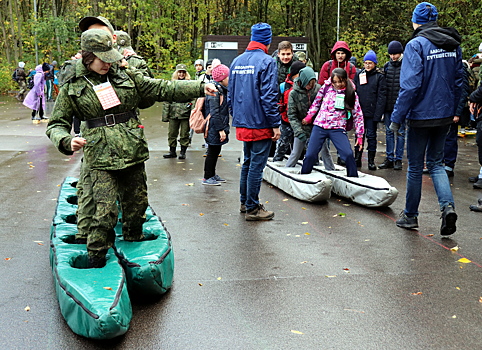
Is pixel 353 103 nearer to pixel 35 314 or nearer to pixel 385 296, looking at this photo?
pixel 385 296

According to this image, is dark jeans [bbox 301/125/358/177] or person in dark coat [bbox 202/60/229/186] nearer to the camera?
dark jeans [bbox 301/125/358/177]

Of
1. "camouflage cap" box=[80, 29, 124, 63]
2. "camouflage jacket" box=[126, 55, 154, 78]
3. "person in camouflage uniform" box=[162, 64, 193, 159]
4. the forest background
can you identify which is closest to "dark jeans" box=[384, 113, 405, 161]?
"person in camouflage uniform" box=[162, 64, 193, 159]

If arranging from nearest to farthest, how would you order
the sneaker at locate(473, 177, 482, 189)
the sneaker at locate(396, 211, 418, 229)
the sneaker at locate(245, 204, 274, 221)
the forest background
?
1. the sneaker at locate(396, 211, 418, 229)
2. the sneaker at locate(245, 204, 274, 221)
3. the sneaker at locate(473, 177, 482, 189)
4. the forest background

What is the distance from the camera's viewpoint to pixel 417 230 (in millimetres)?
6590

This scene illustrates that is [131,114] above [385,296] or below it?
above

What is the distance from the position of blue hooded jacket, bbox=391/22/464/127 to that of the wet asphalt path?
1371 mm

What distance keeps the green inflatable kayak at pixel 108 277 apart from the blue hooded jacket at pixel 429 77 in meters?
2.99

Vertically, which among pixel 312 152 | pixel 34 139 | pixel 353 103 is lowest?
pixel 34 139

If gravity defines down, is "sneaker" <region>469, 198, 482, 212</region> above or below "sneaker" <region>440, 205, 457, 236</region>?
below

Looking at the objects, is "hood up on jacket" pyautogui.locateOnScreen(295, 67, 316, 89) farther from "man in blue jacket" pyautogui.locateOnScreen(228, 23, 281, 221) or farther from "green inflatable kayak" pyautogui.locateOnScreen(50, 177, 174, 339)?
"green inflatable kayak" pyautogui.locateOnScreen(50, 177, 174, 339)

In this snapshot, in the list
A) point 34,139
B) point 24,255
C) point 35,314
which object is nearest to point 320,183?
point 24,255

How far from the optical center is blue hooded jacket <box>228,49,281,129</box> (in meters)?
6.62

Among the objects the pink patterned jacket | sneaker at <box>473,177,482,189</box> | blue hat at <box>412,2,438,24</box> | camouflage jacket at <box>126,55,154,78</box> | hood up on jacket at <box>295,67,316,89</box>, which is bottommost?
sneaker at <box>473,177,482,189</box>

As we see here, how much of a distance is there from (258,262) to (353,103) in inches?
140
